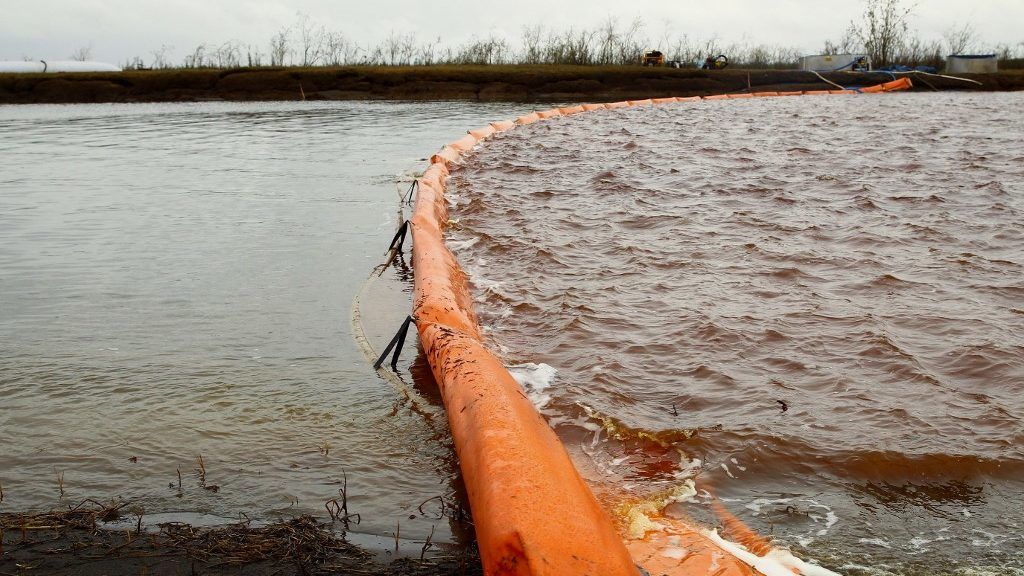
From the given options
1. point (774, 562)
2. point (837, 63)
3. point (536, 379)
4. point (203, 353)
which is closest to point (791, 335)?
point (536, 379)

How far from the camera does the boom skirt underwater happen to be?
2.10 m

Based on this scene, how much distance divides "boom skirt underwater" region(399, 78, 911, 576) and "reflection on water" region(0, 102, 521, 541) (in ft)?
0.94

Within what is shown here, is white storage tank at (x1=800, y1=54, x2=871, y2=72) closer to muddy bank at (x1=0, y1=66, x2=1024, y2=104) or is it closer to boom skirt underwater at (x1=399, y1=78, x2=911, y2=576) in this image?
muddy bank at (x1=0, y1=66, x2=1024, y2=104)

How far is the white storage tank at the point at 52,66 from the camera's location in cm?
3678

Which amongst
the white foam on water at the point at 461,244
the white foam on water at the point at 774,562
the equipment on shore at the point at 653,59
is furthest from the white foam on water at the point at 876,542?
the equipment on shore at the point at 653,59

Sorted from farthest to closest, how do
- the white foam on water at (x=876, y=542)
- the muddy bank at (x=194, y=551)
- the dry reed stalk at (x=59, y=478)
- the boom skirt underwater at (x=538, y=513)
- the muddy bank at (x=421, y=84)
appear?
the muddy bank at (x=421, y=84), the dry reed stalk at (x=59, y=478), the white foam on water at (x=876, y=542), the muddy bank at (x=194, y=551), the boom skirt underwater at (x=538, y=513)

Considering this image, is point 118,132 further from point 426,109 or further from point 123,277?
point 123,277

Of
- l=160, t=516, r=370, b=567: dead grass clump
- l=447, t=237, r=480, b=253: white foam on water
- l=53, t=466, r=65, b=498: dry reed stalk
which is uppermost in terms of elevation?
l=447, t=237, r=480, b=253: white foam on water

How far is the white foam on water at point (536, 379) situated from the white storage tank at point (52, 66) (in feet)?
127

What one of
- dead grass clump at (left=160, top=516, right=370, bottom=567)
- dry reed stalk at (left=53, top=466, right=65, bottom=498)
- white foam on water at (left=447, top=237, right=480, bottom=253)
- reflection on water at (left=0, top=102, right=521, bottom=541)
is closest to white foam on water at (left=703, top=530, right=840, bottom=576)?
reflection on water at (left=0, top=102, right=521, bottom=541)

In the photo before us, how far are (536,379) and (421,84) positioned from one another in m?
29.2

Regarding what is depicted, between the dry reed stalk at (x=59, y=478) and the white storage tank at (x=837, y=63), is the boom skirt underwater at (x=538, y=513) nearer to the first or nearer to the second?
the dry reed stalk at (x=59, y=478)

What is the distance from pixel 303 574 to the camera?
2332mm

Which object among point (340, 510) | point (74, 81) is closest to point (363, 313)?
point (340, 510)
